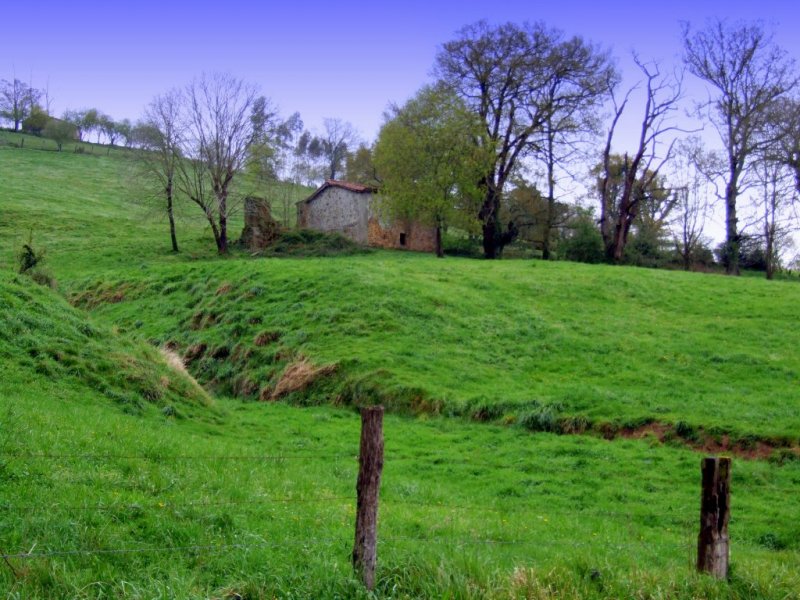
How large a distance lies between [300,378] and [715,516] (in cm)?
1863

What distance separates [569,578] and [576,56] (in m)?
58.4

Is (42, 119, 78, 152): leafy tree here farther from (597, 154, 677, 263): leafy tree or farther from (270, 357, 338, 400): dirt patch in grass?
(270, 357, 338, 400): dirt patch in grass

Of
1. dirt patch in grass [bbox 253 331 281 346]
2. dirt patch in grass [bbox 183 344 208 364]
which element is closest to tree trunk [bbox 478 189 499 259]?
dirt patch in grass [bbox 253 331 281 346]

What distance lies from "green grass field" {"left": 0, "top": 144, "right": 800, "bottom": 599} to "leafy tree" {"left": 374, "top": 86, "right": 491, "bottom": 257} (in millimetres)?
12659

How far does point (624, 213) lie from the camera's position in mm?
56312

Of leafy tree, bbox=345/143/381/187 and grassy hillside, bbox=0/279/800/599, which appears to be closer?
grassy hillside, bbox=0/279/800/599

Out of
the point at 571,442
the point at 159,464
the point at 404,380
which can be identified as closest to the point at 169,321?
the point at 404,380

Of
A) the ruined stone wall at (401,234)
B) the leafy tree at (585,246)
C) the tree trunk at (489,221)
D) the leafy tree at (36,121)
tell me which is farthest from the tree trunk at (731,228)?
the leafy tree at (36,121)

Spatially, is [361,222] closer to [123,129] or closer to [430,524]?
[430,524]

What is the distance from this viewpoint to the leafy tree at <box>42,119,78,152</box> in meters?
105

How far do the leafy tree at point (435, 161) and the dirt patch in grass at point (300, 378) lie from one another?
29640mm

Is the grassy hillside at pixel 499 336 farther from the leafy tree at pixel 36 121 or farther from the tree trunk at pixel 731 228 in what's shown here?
the leafy tree at pixel 36 121

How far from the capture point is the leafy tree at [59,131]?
105062 millimetres

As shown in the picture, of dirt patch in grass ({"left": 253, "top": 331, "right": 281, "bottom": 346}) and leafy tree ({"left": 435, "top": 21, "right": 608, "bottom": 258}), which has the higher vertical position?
leafy tree ({"left": 435, "top": 21, "right": 608, "bottom": 258})
